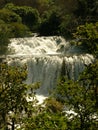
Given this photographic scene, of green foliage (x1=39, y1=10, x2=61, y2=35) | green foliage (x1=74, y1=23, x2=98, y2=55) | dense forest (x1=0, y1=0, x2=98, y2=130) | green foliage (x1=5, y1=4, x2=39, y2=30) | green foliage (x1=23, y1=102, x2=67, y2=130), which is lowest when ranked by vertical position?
green foliage (x1=23, y1=102, x2=67, y2=130)

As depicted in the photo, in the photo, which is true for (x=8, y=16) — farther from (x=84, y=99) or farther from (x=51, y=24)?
(x=84, y=99)

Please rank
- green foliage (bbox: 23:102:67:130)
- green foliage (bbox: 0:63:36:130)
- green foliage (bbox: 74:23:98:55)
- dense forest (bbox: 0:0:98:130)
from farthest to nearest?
green foliage (bbox: 0:63:36:130) < green foliage (bbox: 23:102:67:130) < dense forest (bbox: 0:0:98:130) < green foliage (bbox: 74:23:98:55)

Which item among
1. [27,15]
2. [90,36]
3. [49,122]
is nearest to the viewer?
[90,36]

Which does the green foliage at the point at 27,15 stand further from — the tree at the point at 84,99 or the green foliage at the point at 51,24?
the tree at the point at 84,99

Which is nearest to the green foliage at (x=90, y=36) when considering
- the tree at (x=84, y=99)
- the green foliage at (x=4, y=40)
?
the tree at (x=84, y=99)

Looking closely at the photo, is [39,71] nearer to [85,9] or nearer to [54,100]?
[54,100]

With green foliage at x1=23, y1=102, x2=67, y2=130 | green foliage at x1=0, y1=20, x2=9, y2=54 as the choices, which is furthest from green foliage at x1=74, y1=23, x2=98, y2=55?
green foliage at x1=0, y1=20, x2=9, y2=54

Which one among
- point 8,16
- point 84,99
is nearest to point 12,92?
point 84,99

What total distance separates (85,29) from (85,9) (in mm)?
33341

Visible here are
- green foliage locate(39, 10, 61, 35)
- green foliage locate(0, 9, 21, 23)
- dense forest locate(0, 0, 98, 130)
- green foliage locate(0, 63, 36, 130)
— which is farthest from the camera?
green foliage locate(39, 10, 61, 35)

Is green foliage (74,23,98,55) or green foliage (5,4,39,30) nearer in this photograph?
green foliage (74,23,98,55)

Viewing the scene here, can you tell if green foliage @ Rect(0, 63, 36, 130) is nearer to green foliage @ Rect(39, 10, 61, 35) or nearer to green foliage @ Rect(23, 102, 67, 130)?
green foliage @ Rect(23, 102, 67, 130)

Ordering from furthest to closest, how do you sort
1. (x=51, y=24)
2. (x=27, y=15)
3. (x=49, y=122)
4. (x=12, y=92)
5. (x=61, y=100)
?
1. (x=27, y=15)
2. (x=51, y=24)
3. (x=12, y=92)
4. (x=61, y=100)
5. (x=49, y=122)

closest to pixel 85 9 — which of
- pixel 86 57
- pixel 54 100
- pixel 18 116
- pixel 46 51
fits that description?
pixel 46 51
